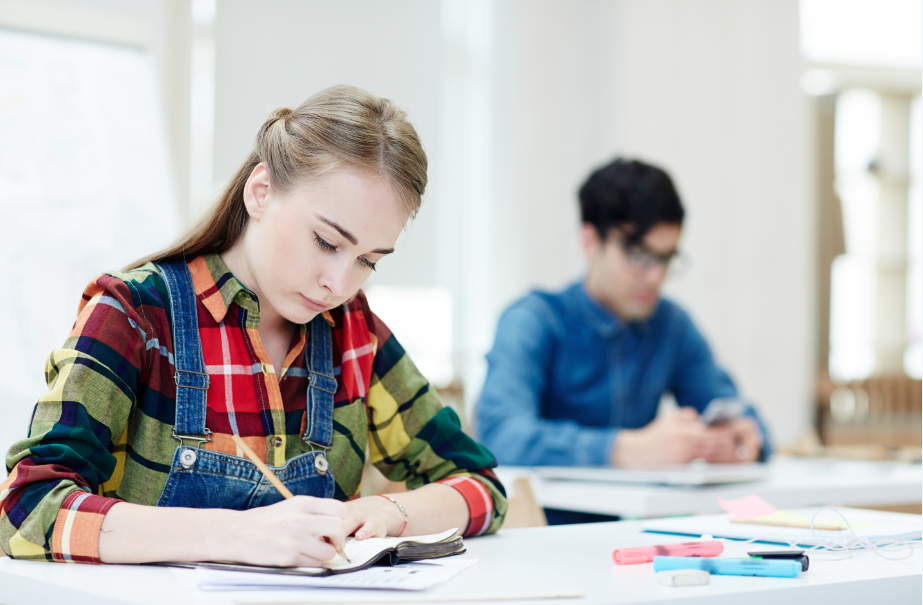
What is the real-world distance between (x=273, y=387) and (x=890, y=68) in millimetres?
4347

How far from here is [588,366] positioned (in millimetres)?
2332

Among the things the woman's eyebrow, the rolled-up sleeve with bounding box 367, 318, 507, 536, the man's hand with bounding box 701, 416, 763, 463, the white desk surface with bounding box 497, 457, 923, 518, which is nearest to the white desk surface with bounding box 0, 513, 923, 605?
the rolled-up sleeve with bounding box 367, 318, 507, 536

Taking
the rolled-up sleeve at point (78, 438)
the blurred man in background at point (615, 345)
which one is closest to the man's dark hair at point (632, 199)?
the blurred man in background at point (615, 345)

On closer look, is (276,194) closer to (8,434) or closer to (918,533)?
(918,533)

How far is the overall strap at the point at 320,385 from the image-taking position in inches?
46.1

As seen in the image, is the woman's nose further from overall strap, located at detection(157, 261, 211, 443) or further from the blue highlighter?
the blue highlighter

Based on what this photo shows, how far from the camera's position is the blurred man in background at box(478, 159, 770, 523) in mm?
2180

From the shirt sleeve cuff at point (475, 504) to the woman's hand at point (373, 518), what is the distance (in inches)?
4.5

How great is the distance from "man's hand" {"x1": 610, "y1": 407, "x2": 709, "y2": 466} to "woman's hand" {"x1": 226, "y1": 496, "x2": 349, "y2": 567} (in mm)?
1202

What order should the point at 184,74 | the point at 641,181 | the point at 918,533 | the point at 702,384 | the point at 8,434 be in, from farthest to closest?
1. the point at 184,74
2. the point at 702,384
3. the point at 641,181
4. the point at 8,434
5. the point at 918,533

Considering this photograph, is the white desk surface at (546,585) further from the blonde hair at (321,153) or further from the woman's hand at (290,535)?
the blonde hair at (321,153)

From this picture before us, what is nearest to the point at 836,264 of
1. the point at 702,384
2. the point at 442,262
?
the point at 442,262

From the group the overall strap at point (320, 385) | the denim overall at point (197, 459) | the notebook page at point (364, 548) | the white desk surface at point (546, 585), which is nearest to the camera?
the white desk surface at point (546, 585)

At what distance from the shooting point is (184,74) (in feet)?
10.0
